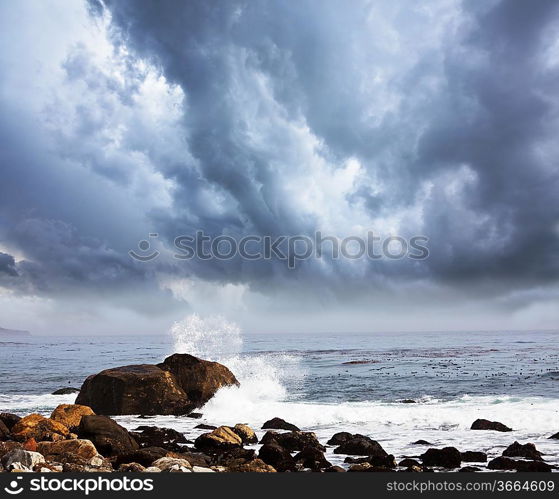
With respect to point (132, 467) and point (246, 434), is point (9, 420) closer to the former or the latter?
point (246, 434)

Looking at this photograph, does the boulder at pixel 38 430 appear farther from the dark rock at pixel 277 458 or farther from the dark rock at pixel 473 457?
the dark rock at pixel 473 457

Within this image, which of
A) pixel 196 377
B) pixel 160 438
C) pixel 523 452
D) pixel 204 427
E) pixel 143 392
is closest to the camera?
pixel 523 452

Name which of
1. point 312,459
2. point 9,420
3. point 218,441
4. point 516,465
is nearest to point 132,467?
point 218,441

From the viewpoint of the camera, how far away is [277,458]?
43.2 ft

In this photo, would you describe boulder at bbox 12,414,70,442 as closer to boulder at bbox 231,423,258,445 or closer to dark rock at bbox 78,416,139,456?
dark rock at bbox 78,416,139,456

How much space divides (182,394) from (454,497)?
Result: 16248 millimetres

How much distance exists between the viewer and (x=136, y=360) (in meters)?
59.7

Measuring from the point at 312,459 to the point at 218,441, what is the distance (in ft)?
11.2

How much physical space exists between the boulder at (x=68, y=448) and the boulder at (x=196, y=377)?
10698 millimetres

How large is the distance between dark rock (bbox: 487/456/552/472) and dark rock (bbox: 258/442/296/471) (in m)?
4.99

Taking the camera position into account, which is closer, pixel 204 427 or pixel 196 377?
pixel 204 427

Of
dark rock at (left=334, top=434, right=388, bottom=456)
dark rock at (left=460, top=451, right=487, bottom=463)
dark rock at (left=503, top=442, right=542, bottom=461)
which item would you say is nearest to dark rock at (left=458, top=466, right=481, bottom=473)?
dark rock at (left=460, top=451, right=487, bottom=463)

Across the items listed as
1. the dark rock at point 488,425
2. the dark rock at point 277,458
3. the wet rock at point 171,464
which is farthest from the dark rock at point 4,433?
the dark rock at point 488,425

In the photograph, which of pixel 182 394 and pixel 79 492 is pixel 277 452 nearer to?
pixel 79 492
